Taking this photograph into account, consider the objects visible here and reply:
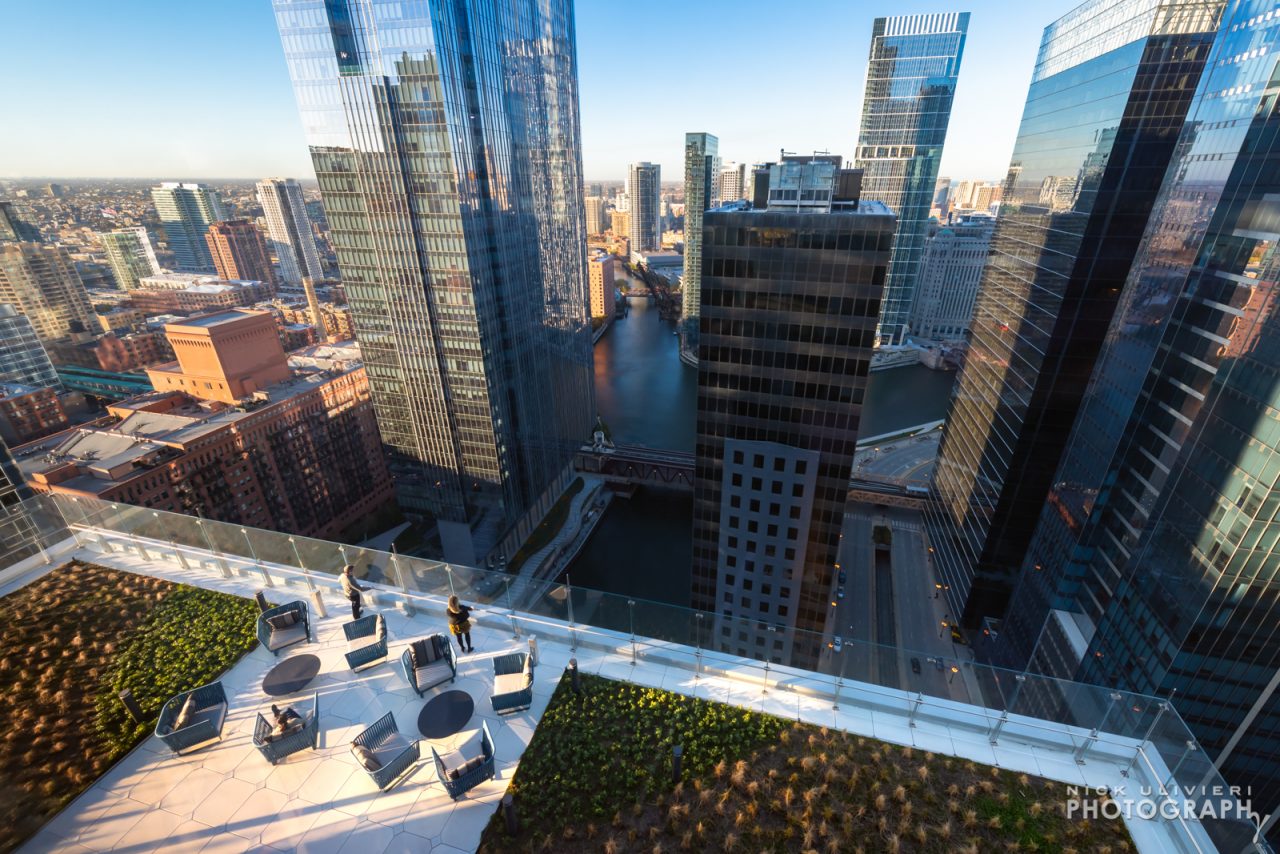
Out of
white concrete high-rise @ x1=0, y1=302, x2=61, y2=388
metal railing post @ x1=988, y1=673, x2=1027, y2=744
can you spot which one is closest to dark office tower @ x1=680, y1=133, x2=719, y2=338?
metal railing post @ x1=988, y1=673, x2=1027, y2=744

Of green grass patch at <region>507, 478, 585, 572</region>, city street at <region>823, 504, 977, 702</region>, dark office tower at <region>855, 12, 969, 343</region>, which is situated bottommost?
city street at <region>823, 504, 977, 702</region>

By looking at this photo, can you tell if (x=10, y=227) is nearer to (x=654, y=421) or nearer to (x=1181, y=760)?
(x=654, y=421)

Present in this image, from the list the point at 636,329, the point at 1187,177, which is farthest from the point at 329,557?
the point at 636,329

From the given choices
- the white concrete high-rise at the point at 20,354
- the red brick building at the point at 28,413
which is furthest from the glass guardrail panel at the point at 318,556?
→ the white concrete high-rise at the point at 20,354

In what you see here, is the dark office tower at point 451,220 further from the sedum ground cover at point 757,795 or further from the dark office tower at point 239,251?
the dark office tower at point 239,251

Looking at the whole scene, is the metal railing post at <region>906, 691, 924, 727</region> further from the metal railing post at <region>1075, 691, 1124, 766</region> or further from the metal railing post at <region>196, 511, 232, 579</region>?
the metal railing post at <region>196, 511, 232, 579</region>
